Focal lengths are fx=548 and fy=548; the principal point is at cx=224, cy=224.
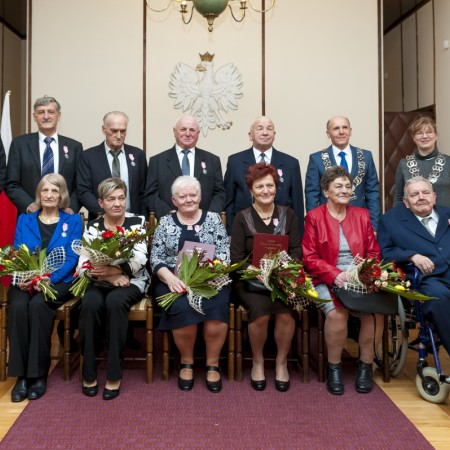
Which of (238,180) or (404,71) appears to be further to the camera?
(404,71)

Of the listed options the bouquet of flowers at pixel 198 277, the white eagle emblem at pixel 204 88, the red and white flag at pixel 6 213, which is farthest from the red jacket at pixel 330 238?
the red and white flag at pixel 6 213

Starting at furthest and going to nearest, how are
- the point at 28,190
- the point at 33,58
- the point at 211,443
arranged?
the point at 33,58 < the point at 28,190 < the point at 211,443

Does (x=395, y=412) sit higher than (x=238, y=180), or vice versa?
(x=238, y=180)

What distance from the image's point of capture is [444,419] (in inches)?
110

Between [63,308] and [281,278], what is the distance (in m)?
1.30

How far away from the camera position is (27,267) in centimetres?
319

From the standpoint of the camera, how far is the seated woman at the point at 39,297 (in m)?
3.09

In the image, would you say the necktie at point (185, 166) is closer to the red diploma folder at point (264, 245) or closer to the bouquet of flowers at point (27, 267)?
the red diploma folder at point (264, 245)

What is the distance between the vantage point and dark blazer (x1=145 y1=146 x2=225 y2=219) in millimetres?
4031

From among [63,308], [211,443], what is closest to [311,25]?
[63,308]

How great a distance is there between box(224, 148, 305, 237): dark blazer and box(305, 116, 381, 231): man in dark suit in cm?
11

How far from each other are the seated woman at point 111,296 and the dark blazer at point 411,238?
1.53m

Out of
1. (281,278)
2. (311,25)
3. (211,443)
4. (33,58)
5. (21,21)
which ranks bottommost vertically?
(211,443)

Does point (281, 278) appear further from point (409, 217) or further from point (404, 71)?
point (404, 71)
